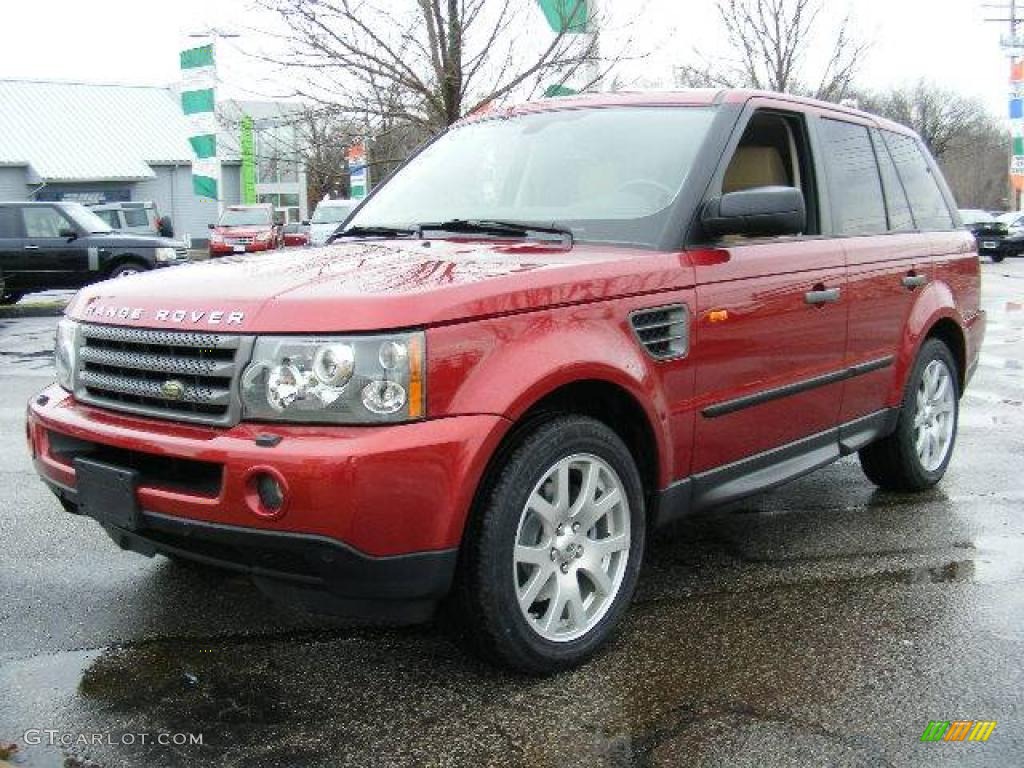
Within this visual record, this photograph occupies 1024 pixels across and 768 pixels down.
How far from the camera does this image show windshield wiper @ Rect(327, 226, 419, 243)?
13.3 ft

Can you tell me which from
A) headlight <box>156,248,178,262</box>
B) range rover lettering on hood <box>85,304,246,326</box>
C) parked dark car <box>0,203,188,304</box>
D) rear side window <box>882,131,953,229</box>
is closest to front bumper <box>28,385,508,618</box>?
range rover lettering on hood <box>85,304,246,326</box>

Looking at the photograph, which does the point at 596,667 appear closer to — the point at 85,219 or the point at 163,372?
the point at 163,372

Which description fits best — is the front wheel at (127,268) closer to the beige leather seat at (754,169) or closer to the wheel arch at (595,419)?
the beige leather seat at (754,169)

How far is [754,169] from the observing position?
13.8ft

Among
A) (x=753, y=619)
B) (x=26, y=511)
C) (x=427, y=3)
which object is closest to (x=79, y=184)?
(x=427, y=3)

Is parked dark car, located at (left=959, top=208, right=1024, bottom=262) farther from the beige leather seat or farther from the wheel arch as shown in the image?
the wheel arch

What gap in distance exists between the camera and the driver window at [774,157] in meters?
4.10

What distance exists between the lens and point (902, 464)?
515cm

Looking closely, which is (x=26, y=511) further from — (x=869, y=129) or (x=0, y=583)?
(x=869, y=129)

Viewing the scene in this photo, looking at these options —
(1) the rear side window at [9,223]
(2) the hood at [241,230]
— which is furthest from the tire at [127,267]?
(2) the hood at [241,230]

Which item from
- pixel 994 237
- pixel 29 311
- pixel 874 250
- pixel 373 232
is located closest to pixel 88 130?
pixel 29 311

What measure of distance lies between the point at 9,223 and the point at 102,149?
24.1 m

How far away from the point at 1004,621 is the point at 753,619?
0.89 meters

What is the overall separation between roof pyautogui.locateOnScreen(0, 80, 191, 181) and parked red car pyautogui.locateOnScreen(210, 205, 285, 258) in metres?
12.7
